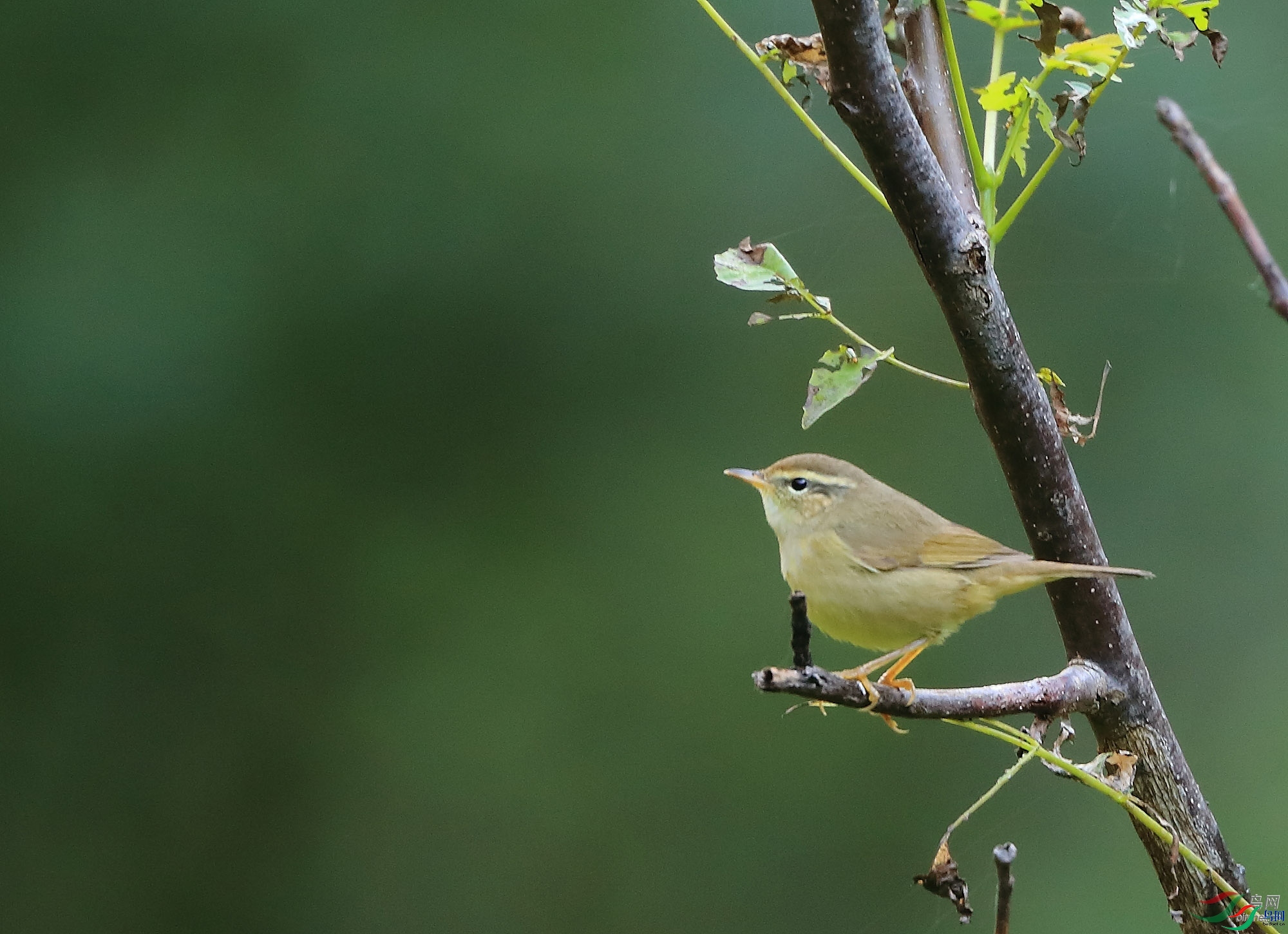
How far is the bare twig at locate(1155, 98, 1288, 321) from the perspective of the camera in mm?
586

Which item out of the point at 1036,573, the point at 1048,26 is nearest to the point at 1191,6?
the point at 1048,26

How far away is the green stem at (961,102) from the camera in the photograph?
116cm

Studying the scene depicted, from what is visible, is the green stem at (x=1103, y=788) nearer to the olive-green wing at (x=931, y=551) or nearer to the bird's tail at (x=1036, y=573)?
the bird's tail at (x=1036, y=573)

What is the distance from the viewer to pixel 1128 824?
3.26m

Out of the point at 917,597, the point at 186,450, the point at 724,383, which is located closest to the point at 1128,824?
the point at 724,383

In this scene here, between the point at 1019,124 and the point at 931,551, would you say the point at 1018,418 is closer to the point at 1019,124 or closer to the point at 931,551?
the point at 1019,124

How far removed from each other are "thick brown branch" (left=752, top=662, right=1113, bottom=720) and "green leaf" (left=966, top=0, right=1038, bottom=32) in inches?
28.3

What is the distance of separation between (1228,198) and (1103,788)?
0.68 meters

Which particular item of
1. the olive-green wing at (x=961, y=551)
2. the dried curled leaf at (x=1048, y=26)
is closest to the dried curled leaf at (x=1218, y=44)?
the dried curled leaf at (x=1048, y=26)

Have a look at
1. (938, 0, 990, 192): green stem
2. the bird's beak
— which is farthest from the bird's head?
(938, 0, 990, 192): green stem

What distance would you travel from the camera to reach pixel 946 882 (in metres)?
1.14

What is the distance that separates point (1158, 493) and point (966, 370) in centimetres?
240

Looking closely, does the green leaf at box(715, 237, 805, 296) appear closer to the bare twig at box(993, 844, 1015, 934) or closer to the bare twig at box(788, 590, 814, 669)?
the bare twig at box(788, 590, 814, 669)

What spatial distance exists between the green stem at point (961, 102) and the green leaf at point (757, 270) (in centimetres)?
20
